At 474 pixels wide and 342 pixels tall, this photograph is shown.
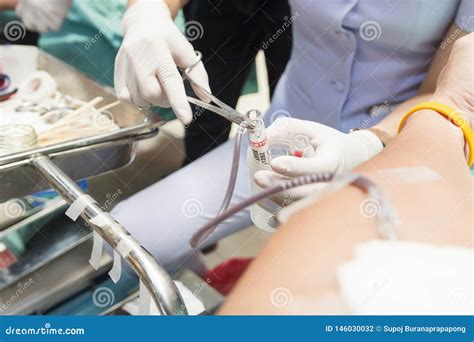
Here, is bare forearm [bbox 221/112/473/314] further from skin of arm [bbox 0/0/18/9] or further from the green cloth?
skin of arm [bbox 0/0/18/9]

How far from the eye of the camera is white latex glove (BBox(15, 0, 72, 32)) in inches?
55.3

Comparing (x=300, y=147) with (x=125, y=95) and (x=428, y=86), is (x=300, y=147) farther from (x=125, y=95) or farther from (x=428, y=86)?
(x=125, y=95)

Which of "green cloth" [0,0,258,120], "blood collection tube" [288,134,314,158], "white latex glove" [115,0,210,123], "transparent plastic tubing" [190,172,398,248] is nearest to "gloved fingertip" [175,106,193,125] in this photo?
"white latex glove" [115,0,210,123]

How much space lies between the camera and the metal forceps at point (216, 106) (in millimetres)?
878

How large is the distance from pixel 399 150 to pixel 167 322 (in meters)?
0.41

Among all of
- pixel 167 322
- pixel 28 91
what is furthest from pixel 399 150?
pixel 28 91

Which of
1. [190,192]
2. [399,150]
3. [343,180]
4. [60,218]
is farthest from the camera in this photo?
[60,218]

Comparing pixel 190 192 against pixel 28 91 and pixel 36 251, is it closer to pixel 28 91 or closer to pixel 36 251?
pixel 36 251

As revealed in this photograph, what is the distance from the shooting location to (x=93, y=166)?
3.63ft

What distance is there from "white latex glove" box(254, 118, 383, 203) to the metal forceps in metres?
0.05

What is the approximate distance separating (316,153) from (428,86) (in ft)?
1.15

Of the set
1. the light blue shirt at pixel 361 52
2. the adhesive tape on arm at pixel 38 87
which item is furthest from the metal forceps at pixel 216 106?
the adhesive tape on arm at pixel 38 87

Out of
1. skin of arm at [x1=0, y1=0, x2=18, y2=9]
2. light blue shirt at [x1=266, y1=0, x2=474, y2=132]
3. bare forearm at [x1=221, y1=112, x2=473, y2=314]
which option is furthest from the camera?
skin of arm at [x1=0, y1=0, x2=18, y2=9]

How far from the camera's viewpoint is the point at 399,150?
2.51 ft
